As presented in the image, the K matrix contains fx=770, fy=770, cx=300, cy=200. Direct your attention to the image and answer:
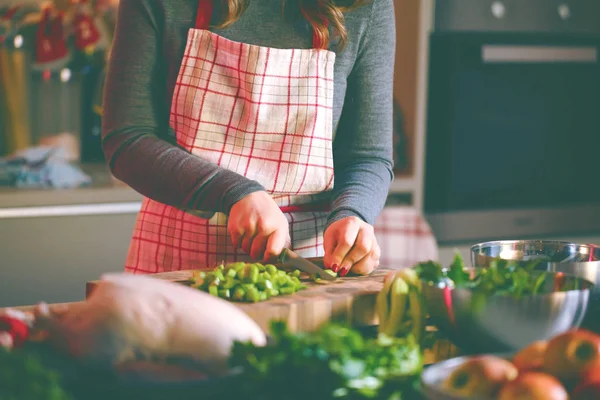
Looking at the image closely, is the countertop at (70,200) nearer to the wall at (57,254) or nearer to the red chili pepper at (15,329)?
the wall at (57,254)

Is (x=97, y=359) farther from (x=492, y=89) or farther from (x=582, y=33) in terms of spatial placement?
(x=582, y=33)

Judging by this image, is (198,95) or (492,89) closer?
(198,95)

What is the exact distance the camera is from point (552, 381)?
61 cm

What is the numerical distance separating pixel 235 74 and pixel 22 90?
138 centimetres

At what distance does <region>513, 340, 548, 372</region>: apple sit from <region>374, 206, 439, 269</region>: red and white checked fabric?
5.68 feet

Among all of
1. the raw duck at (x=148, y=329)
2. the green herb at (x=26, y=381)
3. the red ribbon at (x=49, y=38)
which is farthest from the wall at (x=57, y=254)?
the green herb at (x=26, y=381)

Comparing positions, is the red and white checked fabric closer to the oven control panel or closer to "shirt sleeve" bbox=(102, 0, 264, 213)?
the oven control panel

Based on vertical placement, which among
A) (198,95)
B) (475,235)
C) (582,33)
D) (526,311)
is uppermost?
(582,33)

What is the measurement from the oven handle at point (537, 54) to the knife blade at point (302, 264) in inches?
59.7

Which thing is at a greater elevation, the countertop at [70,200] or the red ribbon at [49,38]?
the red ribbon at [49,38]

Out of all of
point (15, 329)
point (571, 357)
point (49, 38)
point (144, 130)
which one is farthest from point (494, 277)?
point (49, 38)

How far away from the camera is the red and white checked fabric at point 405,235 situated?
2432mm

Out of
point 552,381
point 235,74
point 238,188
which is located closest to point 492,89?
point 235,74

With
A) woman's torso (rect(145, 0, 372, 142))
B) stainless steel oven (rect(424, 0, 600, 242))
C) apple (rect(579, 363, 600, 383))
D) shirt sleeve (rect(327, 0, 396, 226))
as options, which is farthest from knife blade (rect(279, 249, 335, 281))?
stainless steel oven (rect(424, 0, 600, 242))
